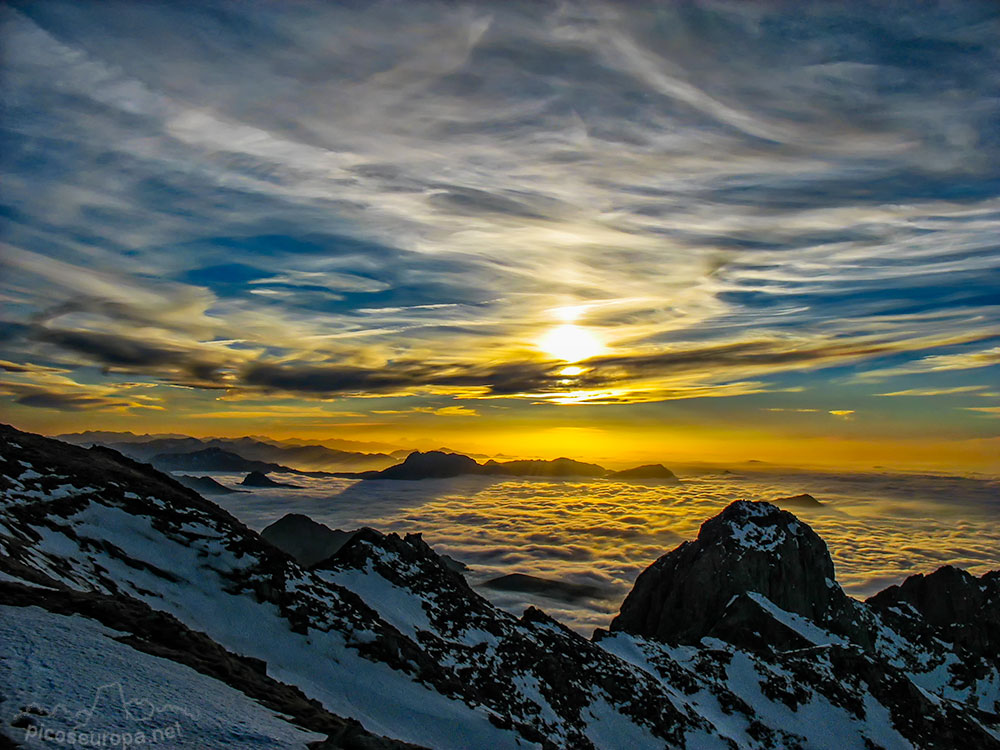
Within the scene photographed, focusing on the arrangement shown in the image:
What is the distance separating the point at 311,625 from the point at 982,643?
142 m

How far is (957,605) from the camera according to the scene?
12356 centimetres

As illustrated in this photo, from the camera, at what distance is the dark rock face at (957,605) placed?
121 metres

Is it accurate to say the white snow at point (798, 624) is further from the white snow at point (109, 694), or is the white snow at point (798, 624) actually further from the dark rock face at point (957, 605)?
the white snow at point (109, 694)

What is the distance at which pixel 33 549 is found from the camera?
28.8m

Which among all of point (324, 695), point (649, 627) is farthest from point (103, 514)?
point (649, 627)

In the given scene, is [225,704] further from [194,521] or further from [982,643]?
[982,643]

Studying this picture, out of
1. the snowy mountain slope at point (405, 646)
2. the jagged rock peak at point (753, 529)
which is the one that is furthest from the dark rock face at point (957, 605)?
the snowy mountain slope at point (405, 646)

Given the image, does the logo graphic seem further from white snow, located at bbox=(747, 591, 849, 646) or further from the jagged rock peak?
the jagged rock peak

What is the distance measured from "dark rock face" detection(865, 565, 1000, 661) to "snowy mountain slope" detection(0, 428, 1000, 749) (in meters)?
42.3

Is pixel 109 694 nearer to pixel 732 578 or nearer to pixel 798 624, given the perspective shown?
pixel 732 578

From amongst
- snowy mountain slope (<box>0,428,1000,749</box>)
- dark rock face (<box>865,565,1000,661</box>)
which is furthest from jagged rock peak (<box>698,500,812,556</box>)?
dark rock face (<box>865,565,1000,661</box>)

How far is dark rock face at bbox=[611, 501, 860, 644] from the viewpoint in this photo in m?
103

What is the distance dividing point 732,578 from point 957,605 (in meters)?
59.1

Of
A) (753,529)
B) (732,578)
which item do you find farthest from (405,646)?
(753,529)
